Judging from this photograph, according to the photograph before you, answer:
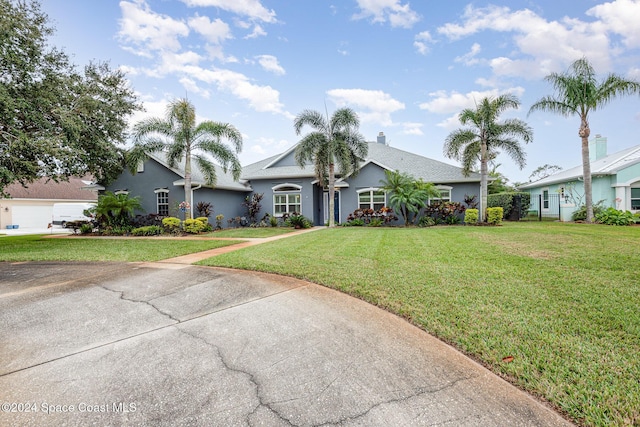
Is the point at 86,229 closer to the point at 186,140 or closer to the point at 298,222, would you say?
the point at 186,140

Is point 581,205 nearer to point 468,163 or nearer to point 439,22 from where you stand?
point 468,163

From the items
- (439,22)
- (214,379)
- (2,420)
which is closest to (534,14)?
(439,22)

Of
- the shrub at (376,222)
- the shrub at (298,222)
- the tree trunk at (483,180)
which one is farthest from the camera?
the shrub at (376,222)

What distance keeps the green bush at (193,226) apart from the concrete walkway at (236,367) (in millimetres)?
10405

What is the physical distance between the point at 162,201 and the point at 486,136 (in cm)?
1840

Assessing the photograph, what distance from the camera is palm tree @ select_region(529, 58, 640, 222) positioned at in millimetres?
15148

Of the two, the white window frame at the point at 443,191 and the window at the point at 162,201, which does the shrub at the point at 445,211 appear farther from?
the window at the point at 162,201

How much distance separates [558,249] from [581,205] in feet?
45.8

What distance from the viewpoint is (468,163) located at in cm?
1650

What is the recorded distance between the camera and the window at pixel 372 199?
1802cm

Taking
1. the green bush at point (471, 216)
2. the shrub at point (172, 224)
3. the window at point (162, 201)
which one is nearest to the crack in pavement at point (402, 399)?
the shrub at point (172, 224)

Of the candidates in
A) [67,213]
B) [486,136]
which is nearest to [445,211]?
[486,136]

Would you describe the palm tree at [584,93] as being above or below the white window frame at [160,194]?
above

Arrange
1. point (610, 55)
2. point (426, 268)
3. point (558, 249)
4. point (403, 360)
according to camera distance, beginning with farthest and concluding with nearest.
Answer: point (610, 55)
point (558, 249)
point (426, 268)
point (403, 360)
